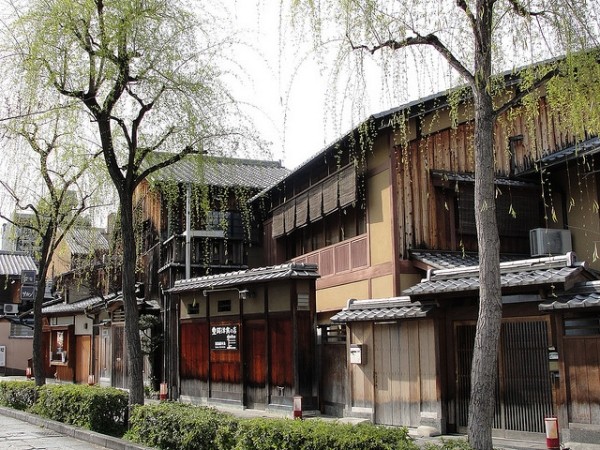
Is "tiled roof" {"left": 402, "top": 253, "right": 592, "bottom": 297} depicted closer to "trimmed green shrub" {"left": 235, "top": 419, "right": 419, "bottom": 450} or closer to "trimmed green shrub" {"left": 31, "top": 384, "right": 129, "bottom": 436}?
"trimmed green shrub" {"left": 235, "top": 419, "right": 419, "bottom": 450}

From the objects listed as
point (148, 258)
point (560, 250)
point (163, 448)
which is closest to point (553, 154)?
point (560, 250)

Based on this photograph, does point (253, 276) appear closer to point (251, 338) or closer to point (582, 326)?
point (251, 338)

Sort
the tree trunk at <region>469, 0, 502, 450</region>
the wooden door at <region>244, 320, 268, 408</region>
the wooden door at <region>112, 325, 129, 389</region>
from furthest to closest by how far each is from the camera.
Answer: the wooden door at <region>112, 325, 129, 389</region> < the wooden door at <region>244, 320, 268, 408</region> < the tree trunk at <region>469, 0, 502, 450</region>

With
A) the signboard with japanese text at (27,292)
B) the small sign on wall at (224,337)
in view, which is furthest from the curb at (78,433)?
the signboard with japanese text at (27,292)

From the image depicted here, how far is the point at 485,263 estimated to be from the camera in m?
7.13

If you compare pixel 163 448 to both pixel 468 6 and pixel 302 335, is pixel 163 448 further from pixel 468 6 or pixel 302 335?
pixel 468 6

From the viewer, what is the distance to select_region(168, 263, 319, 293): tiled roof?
60.2ft

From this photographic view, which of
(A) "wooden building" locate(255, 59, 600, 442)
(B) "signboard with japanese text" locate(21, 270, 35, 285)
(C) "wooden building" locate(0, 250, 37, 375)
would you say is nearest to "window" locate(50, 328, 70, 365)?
(C) "wooden building" locate(0, 250, 37, 375)

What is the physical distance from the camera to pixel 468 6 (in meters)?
7.60

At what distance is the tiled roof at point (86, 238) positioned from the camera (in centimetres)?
1970

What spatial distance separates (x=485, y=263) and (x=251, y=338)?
1392 centimetres

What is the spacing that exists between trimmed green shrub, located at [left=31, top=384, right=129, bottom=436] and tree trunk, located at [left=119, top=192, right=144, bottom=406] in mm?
1266

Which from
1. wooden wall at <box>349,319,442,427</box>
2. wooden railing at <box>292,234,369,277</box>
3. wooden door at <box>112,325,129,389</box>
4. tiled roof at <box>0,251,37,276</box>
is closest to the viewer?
wooden wall at <box>349,319,442,427</box>

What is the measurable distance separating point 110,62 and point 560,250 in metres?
12.6
